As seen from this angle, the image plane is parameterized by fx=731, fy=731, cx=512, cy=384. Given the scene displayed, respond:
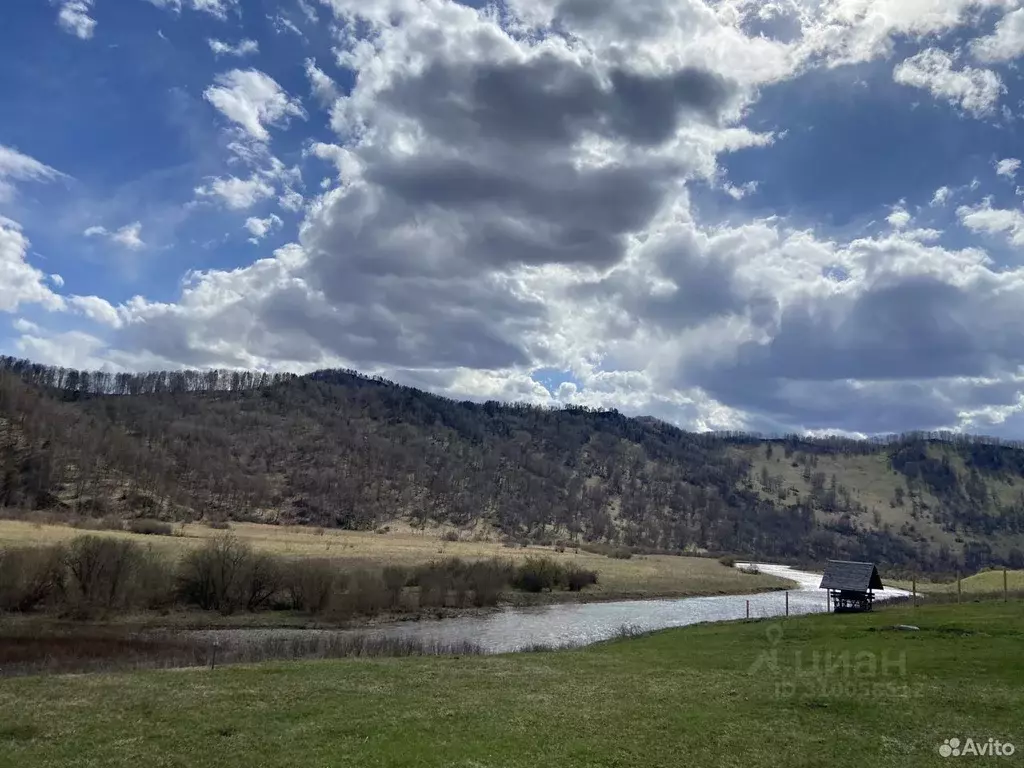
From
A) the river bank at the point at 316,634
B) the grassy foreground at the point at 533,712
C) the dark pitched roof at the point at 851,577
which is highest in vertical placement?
the dark pitched roof at the point at 851,577

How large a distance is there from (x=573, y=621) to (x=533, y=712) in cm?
4032

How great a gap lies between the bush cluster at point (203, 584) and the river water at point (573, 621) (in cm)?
567

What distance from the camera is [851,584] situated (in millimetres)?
56031

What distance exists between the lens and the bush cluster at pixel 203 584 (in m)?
49.3

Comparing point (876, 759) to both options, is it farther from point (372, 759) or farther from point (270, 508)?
point (270, 508)

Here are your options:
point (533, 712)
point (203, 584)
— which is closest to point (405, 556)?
point (203, 584)

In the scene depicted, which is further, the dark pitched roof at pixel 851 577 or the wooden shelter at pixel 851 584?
the dark pitched roof at pixel 851 577

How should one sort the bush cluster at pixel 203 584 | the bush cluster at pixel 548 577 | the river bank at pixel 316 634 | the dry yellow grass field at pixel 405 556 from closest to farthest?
the river bank at pixel 316 634 → the bush cluster at pixel 203 584 → the dry yellow grass field at pixel 405 556 → the bush cluster at pixel 548 577

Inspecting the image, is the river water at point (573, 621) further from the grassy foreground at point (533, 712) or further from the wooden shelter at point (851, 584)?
the grassy foreground at point (533, 712)

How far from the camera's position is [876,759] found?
1437 cm

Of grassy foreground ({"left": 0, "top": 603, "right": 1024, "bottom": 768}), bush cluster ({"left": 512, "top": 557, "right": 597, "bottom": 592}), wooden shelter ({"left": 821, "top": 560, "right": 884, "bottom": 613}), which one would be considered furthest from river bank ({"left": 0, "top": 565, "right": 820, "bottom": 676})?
grassy foreground ({"left": 0, "top": 603, "right": 1024, "bottom": 768})

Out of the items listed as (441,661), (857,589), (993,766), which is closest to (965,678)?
(993,766)

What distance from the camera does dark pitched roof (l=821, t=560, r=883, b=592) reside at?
5553 cm

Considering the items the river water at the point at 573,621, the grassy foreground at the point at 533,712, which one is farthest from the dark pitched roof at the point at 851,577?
the grassy foreground at the point at 533,712
